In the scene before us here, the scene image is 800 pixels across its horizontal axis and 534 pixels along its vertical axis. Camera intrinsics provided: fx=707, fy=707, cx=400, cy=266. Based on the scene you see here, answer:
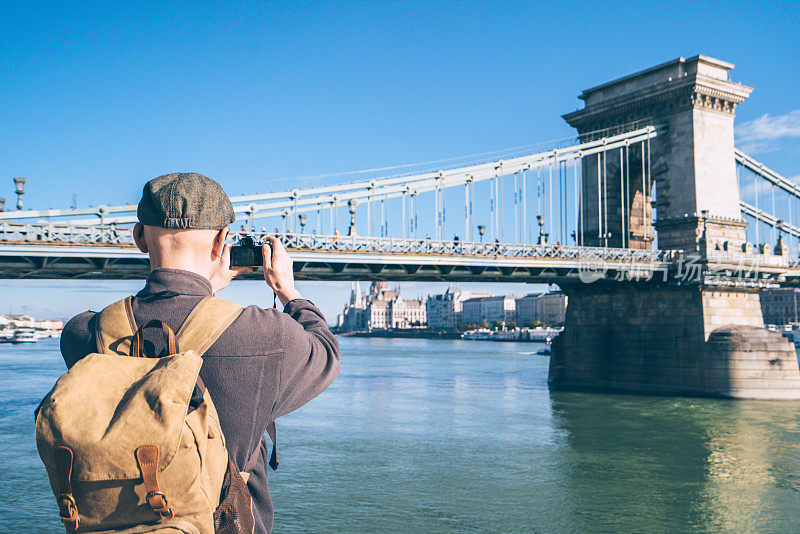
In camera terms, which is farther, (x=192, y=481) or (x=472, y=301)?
(x=472, y=301)

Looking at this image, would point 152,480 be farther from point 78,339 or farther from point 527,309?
point 527,309

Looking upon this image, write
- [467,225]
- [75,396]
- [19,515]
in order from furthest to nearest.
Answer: [467,225], [19,515], [75,396]

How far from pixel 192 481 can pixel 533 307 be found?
143 metres

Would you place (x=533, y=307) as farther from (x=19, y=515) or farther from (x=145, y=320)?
(x=145, y=320)

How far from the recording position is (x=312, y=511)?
40.5ft

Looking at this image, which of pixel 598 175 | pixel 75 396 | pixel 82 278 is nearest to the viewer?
pixel 75 396

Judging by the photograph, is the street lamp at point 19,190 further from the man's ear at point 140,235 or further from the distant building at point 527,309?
the distant building at point 527,309

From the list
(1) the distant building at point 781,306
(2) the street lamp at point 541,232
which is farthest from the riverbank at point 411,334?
(2) the street lamp at point 541,232

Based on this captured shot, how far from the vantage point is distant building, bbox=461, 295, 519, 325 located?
14825cm

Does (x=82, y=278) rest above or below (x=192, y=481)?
above

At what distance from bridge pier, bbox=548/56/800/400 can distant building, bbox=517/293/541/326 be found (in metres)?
108

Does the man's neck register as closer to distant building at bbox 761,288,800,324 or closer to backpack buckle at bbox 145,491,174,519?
backpack buckle at bbox 145,491,174,519

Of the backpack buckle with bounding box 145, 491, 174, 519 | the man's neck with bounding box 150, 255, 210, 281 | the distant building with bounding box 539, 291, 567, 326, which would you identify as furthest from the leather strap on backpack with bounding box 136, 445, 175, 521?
the distant building with bounding box 539, 291, 567, 326

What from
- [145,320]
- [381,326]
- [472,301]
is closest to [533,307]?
[472,301]
